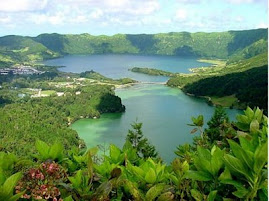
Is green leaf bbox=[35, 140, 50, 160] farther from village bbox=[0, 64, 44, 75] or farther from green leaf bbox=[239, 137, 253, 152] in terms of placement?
village bbox=[0, 64, 44, 75]

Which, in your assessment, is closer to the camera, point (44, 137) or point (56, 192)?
point (56, 192)

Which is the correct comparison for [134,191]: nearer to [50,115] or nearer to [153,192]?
[153,192]

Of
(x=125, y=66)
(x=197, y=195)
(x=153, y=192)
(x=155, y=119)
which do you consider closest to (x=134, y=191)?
(x=153, y=192)

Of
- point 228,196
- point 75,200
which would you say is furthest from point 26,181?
point 228,196

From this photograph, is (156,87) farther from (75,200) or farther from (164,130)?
(75,200)

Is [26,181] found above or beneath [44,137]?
above

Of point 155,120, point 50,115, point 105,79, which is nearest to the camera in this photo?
point 155,120
